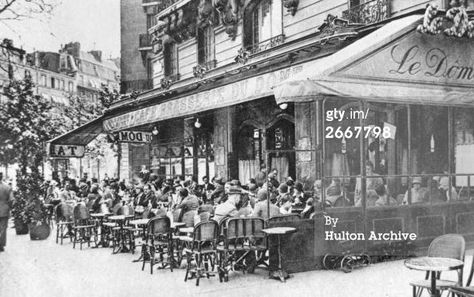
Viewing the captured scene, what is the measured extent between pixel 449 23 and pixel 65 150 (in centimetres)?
1499

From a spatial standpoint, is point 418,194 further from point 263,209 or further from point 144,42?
point 144,42

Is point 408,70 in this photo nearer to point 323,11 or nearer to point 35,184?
point 323,11

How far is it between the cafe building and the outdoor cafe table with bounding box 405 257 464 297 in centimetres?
316

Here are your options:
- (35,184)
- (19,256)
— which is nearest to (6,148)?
(35,184)

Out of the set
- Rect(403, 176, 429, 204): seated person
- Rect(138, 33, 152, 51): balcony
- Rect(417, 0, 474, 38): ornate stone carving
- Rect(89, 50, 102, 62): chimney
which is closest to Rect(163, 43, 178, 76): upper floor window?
Rect(138, 33, 152, 51): balcony

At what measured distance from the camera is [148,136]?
68.1 ft

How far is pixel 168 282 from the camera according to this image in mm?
9039

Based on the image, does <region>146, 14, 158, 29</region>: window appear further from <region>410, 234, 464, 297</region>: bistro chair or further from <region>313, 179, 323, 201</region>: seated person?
<region>410, 234, 464, 297</region>: bistro chair

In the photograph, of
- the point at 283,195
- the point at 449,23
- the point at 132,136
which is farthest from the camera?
the point at 132,136

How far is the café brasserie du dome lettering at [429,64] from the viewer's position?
8781 mm

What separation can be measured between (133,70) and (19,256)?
18019 millimetres

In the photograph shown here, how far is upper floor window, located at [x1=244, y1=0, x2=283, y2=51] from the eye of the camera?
16016 millimetres

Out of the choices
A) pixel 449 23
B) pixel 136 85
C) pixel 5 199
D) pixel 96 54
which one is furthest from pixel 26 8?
pixel 96 54

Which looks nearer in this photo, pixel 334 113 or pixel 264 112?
pixel 334 113
